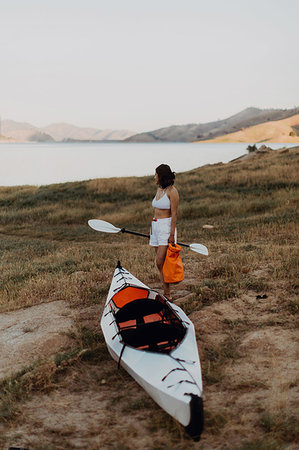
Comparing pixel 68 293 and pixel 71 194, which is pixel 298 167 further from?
pixel 68 293

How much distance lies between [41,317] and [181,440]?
13.6 ft

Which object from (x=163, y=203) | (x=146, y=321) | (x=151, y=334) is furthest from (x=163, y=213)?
(x=151, y=334)

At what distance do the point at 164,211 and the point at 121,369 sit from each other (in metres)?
2.82

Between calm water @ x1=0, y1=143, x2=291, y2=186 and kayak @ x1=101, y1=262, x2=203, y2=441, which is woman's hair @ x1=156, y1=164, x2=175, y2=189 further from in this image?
calm water @ x1=0, y1=143, x2=291, y2=186

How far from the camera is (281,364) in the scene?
5.02 metres

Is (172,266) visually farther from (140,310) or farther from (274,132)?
(274,132)

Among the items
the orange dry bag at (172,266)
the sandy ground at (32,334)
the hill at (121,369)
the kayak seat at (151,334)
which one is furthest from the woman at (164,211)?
the sandy ground at (32,334)

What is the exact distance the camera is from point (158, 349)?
4.95 metres

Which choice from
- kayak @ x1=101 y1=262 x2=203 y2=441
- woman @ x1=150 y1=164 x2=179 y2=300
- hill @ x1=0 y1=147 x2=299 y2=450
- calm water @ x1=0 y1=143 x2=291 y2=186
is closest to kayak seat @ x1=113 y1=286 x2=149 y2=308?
kayak @ x1=101 y1=262 x2=203 y2=441

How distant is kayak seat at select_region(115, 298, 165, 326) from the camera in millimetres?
6129

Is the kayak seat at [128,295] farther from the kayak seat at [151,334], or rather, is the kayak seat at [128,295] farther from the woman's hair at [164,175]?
the woman's hair at [164,175]

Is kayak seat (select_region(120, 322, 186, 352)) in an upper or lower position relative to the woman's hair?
lower

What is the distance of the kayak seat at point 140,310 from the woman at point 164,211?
1.03 meters

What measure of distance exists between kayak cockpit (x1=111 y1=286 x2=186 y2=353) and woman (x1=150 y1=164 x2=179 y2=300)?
91 centimetres
